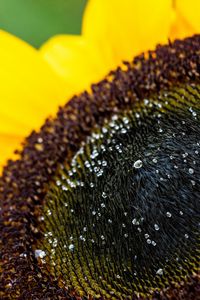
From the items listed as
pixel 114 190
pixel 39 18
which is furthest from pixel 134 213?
pixel 39 18

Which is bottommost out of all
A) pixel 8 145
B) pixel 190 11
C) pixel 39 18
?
pixel 190 11

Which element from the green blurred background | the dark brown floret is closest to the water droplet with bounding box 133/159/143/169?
the dark brown floret

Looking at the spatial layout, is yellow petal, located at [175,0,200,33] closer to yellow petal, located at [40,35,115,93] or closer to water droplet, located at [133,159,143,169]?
yellow petal, located at [40,35,115,93]

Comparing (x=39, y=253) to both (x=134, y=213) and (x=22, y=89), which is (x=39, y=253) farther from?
(x=22, y=89)

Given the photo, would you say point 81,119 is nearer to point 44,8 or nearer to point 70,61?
point 70,61

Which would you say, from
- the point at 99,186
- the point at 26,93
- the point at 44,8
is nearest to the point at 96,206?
the point at 99,186

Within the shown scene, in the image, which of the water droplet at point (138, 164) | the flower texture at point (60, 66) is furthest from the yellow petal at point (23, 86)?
the water droplet at point (138, 164)
